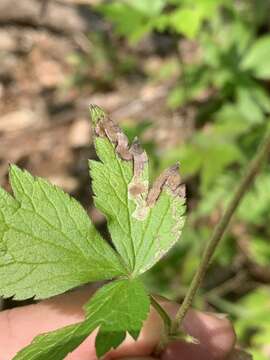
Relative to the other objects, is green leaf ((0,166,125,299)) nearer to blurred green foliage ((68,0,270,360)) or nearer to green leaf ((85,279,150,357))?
green leaf ((85,279,150,357))

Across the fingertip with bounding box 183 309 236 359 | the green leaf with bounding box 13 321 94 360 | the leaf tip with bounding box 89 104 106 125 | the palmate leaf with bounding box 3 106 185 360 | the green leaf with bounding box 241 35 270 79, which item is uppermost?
the green leaf with bounding box 241 35 270 79

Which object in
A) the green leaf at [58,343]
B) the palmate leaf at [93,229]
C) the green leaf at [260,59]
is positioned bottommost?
the green leaf at [58,343]

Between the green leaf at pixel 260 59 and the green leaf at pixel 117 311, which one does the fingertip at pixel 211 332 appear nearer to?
the green leaf at pixel 117 311

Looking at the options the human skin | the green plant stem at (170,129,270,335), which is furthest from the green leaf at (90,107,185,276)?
the human skin

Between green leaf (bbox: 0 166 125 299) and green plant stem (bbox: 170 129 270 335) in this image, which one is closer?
green plant stem (bbox: 170 129 270 335)

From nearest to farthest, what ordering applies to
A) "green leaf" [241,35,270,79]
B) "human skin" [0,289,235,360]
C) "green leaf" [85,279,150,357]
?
1. "green leaf" [85,279,150,357]
2. "human skin" [0,289,235,360]
3. "green leaf" [241,35,270,79]

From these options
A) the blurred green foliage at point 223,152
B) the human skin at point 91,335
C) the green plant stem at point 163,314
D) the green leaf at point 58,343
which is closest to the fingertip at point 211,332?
the human skin at point 91,335

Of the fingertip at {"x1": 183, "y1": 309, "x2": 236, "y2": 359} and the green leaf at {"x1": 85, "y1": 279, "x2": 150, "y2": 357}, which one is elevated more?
the green leaf at {"x1": 85, "y1": 279, "x2": 150, "y2": 357}
